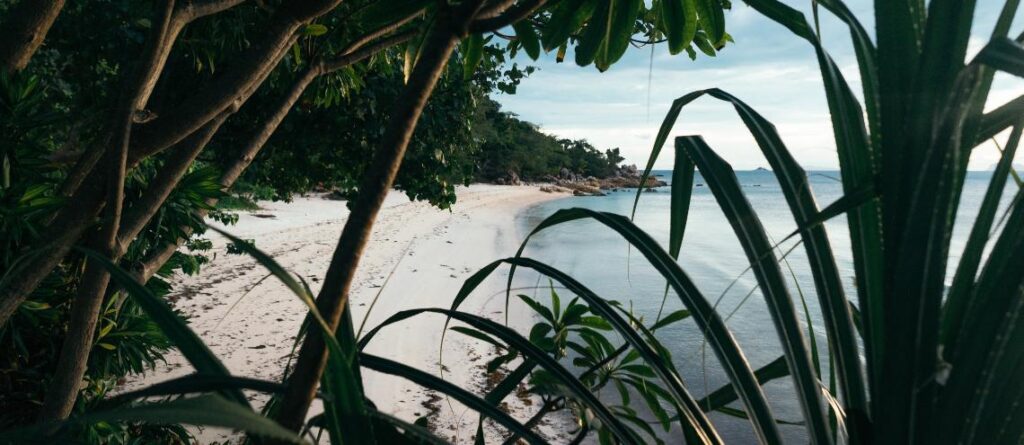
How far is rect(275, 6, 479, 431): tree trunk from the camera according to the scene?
0.40m

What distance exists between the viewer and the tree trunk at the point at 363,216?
1.33ft

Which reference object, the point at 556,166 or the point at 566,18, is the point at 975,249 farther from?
the point at 556,166

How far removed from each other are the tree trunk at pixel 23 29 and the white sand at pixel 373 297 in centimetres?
75

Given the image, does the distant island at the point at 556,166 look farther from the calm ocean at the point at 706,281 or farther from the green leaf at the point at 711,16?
the green leaf at the point at 711,16

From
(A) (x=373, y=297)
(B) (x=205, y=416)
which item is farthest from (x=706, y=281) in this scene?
(B) (x=205, y=416)

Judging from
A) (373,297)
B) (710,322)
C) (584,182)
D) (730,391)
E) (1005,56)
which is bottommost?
(373,297)

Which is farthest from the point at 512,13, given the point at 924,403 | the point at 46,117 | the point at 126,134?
the point at 46,117

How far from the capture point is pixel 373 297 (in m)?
6.72

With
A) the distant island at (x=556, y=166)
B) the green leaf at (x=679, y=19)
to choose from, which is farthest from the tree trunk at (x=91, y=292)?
the distant island at (x=556, y=166)

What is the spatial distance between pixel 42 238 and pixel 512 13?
47.3 inches

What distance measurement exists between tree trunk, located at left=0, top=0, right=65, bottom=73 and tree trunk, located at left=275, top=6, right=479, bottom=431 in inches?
46.3

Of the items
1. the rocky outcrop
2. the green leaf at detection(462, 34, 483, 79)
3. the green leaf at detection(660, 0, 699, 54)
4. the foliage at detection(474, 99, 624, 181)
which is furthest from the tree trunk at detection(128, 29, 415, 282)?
the rocky outcrop

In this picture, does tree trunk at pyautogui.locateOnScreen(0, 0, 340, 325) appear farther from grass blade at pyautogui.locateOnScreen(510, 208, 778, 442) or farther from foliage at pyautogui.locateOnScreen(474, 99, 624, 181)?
foliage at pyautogui.locateOnScreen(474, 99, 624, 181)

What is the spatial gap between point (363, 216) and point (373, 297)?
654 centimetres
